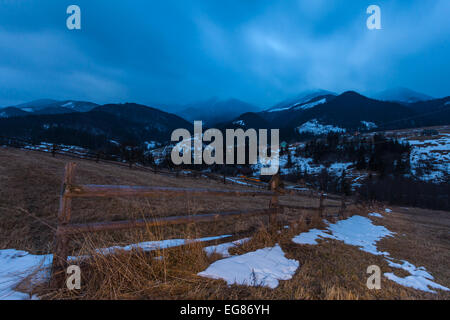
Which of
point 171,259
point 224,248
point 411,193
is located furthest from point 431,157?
point 171,259

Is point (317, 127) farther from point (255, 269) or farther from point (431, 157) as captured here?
point (255, 269)

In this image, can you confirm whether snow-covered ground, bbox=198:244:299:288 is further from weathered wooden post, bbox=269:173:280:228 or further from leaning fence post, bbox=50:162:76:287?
leaning fence post, bbox=50:162:76:287

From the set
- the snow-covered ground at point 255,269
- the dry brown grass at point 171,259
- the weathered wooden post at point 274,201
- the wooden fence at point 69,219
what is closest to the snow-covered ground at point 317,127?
the weathered wooden post at point 274,201

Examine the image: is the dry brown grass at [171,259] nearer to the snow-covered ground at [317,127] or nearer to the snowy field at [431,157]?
the snowy field at [431,157]

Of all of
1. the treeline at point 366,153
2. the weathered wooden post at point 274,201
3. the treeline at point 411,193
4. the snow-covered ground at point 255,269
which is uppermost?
the treeline at point 366,153

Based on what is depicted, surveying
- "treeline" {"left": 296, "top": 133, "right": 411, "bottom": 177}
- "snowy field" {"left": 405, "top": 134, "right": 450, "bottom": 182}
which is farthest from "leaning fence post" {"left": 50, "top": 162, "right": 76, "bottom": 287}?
"snowy field" {"left": 405, "top": 134, "right": 450, "bottom": 182}

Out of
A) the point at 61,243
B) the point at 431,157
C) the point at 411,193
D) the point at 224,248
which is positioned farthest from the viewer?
A: the point at 431,157

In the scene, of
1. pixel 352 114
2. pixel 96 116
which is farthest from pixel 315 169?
pixel 96 116

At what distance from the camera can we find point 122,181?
10141 mm

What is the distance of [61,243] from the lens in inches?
90.4

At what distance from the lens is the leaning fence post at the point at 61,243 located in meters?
2.18

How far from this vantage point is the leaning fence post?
218 cm

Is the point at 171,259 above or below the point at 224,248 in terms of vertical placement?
above
